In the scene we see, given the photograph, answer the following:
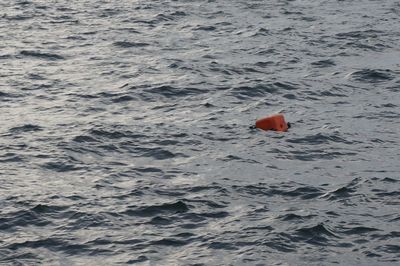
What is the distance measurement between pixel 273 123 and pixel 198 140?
2.18 meters

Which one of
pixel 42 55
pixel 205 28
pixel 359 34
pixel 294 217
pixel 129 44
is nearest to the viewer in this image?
pixel 294 217

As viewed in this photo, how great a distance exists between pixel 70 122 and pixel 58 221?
732 cm

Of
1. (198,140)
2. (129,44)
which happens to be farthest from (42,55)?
(198,140)

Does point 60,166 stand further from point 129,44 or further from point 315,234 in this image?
point 129,44

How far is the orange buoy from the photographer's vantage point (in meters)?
27.7

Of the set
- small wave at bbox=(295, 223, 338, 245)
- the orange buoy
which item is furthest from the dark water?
the orange buoy

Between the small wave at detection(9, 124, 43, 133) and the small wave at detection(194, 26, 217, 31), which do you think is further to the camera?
the small wave at detection(194, 26, 217, 31)

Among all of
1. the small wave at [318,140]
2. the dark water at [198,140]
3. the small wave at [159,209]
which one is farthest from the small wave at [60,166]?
the small wave at [318,140]

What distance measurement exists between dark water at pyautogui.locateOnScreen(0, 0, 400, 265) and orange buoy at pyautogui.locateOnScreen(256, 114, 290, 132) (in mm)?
232

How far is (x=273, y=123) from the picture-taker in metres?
27.7

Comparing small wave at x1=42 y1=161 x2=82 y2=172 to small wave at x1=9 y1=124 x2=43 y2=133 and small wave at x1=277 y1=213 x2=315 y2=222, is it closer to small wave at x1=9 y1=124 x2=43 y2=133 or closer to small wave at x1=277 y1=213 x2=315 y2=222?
small wave at x1=9 y1=124 x2=43 y2=133

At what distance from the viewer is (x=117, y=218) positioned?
21719 mm

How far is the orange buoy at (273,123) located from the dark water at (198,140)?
232mm

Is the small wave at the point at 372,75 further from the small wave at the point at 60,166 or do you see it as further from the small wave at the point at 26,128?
the small wave at the point at 60,166
